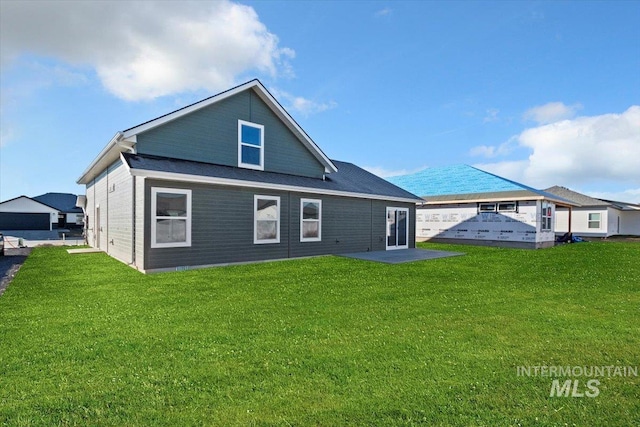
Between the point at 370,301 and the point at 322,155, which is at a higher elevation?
the point at 322,155

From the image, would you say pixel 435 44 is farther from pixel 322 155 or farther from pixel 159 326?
pixel 159 326

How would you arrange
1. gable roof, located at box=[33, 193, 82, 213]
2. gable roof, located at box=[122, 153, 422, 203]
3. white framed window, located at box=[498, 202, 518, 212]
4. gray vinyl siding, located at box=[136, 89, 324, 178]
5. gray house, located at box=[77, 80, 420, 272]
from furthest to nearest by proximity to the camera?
gable roof, located at box=[33, 193, 82, 213] < white framed window, located at box=[498, 202, 518, 212] < gray vinyl siding, located at box=[136, 89, 324, 178] < gray house, located at box=[77, 80, 420, 272] < gable roof, located at box=[122, 153, 422, 203]

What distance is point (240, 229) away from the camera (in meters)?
11.3

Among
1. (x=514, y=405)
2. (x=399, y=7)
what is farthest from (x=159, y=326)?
(x=399, y=7)

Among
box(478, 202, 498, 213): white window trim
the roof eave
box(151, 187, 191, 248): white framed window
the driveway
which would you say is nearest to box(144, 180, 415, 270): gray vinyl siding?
box(151, 187, 191, 248): white framed window

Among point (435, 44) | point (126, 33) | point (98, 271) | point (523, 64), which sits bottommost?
point (98, 271)

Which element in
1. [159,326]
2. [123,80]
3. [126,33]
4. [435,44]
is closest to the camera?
[159,326]

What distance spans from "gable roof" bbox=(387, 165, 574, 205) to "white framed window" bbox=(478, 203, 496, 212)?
2.10ft

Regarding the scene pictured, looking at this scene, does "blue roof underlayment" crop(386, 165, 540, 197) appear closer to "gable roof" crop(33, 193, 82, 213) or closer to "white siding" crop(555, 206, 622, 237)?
"white siding" crop(555, 206, 622, 237)

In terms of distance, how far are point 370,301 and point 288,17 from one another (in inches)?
485

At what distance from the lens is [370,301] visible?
20.9 feet

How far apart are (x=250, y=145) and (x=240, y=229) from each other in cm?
372

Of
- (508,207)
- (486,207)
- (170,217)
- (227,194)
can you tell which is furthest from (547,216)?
(170,217)

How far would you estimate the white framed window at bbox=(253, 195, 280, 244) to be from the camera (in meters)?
11.7
